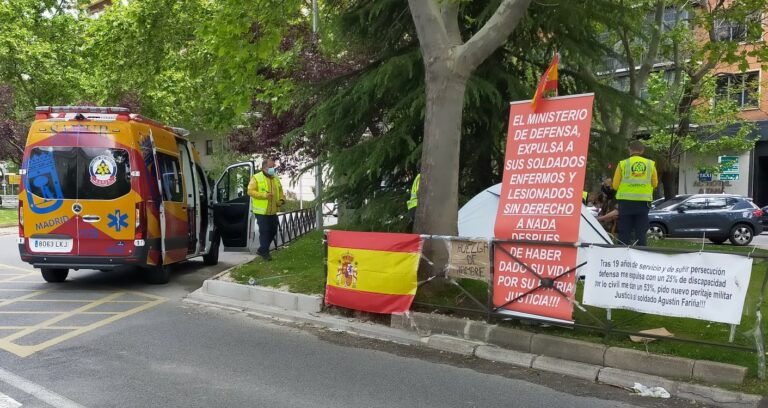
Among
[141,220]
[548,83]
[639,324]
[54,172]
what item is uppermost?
[548,83]

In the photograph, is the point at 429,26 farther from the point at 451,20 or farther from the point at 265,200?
the point at 265,200

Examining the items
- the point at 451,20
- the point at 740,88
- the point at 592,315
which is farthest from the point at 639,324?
the point at 740,88

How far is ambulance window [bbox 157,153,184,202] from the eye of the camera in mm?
9438

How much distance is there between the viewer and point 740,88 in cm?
2206

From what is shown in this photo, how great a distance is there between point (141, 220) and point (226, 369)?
4.15 m

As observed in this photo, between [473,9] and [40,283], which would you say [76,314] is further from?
[473,9]

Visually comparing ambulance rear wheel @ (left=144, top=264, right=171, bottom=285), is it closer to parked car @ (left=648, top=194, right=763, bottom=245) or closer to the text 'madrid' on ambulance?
the text 'madrid' on ambulance

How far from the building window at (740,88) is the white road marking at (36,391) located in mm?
24032

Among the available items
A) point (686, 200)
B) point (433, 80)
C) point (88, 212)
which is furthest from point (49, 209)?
point (686, 200)

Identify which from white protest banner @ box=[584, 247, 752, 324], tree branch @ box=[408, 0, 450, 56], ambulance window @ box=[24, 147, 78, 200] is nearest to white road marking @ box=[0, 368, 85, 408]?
ambulance window @ box=[24, 147, 78, 200]

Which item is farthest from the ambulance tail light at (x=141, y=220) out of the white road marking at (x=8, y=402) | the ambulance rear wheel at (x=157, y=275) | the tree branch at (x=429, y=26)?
the tree branch at (x=429, y=26)

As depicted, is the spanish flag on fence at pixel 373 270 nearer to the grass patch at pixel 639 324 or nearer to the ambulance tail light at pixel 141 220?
the grass patch at pixel 639 324

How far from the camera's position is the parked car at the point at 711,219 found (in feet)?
60.2

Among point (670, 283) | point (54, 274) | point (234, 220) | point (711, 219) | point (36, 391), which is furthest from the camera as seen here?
point (711, 219)
